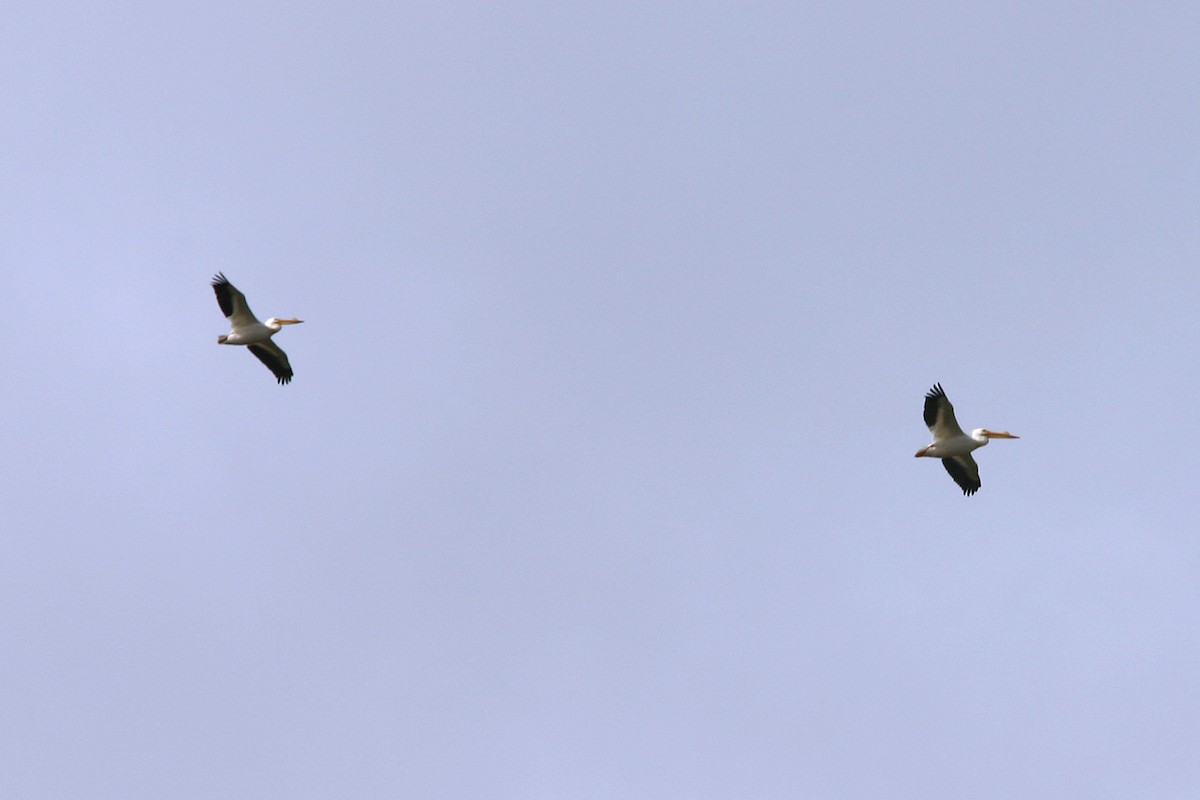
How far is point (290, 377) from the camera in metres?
49.9

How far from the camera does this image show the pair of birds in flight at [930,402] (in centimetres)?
4744

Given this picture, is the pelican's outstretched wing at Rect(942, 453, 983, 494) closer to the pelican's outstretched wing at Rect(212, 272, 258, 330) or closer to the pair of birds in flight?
the pair of birds in flight

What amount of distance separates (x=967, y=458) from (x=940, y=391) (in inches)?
82.6

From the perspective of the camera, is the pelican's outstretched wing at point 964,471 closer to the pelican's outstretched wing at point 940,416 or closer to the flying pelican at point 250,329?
the pelican's outstretched wing at point 940,416

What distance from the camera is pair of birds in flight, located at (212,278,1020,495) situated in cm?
A: 4744

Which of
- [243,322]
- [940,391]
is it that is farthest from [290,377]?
[940,391]

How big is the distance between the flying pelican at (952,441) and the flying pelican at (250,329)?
12.6 meters

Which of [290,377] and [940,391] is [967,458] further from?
[290,377]

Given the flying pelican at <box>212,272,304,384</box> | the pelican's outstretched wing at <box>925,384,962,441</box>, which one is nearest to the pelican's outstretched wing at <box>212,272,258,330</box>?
the flying pelican at <box>212,272,304,384</box>

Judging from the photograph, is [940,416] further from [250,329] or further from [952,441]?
[250,329]

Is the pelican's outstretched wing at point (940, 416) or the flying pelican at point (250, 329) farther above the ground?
the pelican's outstretched wing at point (940, 416)

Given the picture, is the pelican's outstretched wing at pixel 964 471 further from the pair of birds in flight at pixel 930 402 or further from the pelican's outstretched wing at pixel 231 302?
the pelican's outstretched wing at pixel 231 302

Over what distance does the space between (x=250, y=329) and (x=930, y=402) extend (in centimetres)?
1317

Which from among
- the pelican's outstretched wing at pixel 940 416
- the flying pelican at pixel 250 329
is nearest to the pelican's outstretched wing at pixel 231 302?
the flying pelican at pixel 250 329
